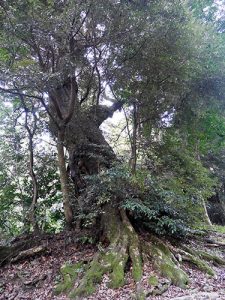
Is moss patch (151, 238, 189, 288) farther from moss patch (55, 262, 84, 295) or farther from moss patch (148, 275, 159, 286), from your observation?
moss patch (55, 262, 84, 295)

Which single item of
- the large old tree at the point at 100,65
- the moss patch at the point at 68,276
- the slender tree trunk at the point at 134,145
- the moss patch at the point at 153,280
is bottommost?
the moss patch at the point at 153,280

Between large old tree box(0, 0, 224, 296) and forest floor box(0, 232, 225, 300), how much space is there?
223 mm

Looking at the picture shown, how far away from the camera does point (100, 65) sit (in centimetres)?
708

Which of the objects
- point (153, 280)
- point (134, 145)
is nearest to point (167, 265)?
point (153, 280)

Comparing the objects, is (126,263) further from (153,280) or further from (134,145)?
(134,145)

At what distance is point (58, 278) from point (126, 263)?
1324mm

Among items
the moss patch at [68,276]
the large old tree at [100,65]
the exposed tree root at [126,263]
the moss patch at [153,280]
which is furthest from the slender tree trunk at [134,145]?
the moss patch at [153,280]

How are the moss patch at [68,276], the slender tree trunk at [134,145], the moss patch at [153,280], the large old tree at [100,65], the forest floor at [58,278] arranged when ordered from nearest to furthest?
1. the forest floor at [58,278]
2. the moss patch at [153,280]
3. the moss patch at [68,276]
4. the large old tree at [100,65]
5. the slender tree trunk at [134,145]

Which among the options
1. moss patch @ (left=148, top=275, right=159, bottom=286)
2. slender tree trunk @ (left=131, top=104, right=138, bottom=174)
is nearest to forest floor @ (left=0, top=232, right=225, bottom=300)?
moss patch @ (left=148, top=275, right=159, bottom=286)

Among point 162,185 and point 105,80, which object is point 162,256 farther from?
point 105,80

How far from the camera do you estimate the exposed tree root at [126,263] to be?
467 cm

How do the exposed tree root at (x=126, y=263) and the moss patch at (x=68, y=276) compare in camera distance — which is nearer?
the exposed tree root at (x=126, y=263)

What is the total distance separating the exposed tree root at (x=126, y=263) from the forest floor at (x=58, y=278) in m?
0.11

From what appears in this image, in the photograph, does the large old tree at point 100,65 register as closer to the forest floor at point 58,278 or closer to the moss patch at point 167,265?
the moss patch at point 167,265
